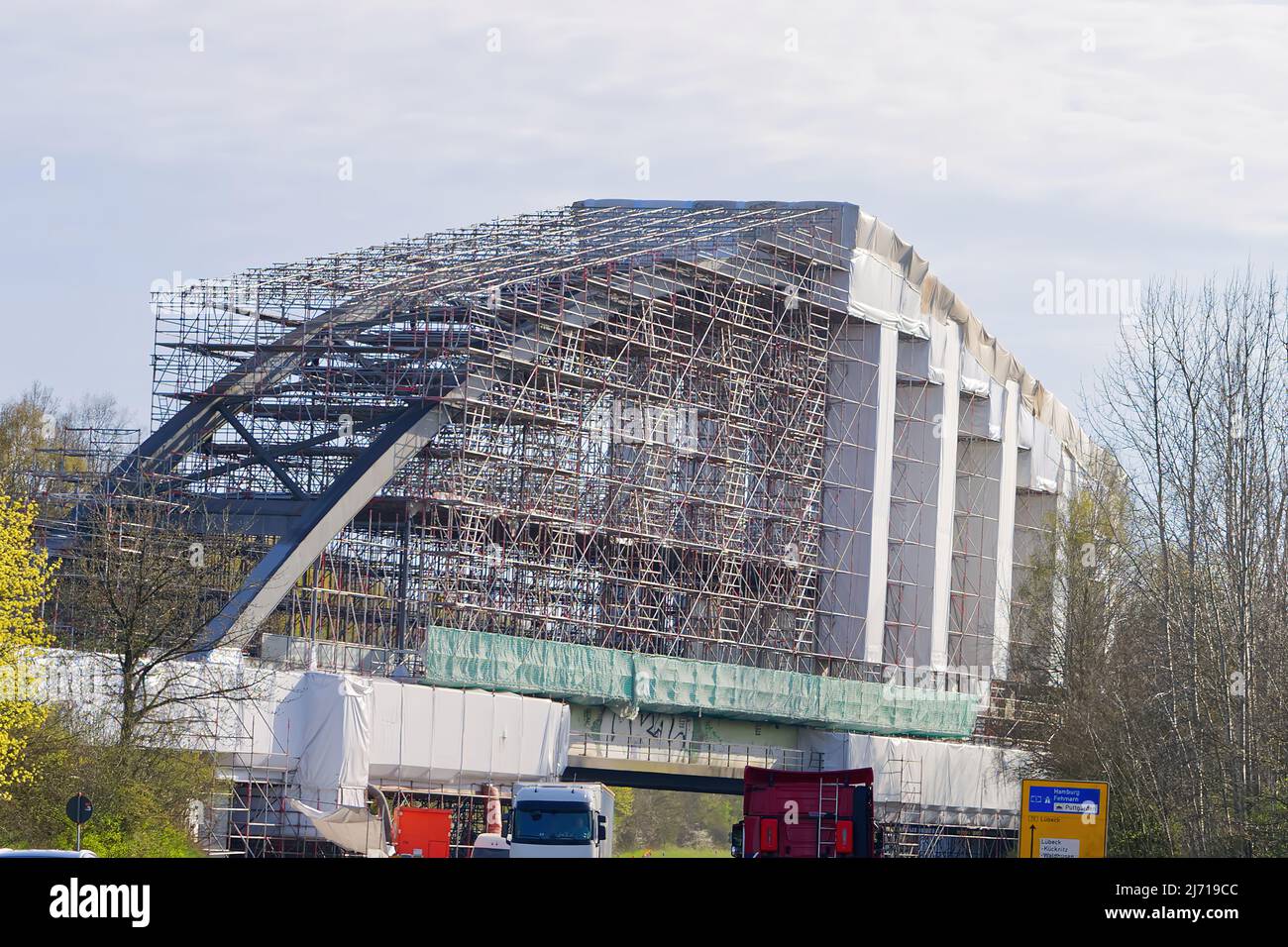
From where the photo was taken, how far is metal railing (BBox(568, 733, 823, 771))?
52281 mm

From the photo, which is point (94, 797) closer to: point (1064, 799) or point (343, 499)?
point (343, 499)

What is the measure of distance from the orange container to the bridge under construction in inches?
184

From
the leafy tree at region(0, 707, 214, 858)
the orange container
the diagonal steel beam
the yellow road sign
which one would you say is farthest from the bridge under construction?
the yellow road sign

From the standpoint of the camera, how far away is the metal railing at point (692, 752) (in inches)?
2058

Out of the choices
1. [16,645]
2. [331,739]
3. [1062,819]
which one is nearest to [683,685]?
[331,739]

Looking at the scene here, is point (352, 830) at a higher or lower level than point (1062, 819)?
lower

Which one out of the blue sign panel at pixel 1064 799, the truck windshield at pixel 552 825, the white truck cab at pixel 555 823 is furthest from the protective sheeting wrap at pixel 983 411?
the blue sign panel at pixel 1064 799

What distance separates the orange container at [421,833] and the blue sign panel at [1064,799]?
1434 cm

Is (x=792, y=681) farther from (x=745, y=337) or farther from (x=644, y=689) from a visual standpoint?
(x=745, y=337)

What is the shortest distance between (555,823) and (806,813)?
16.8ft

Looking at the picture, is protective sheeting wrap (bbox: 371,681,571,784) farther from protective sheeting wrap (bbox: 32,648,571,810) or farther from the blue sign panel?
the blue sign panel

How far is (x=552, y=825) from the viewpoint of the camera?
34.4 meters

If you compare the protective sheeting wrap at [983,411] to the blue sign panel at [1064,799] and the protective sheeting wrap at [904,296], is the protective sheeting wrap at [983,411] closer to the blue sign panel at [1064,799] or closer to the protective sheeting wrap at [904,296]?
the protective sheeting wrap at [904,296]
